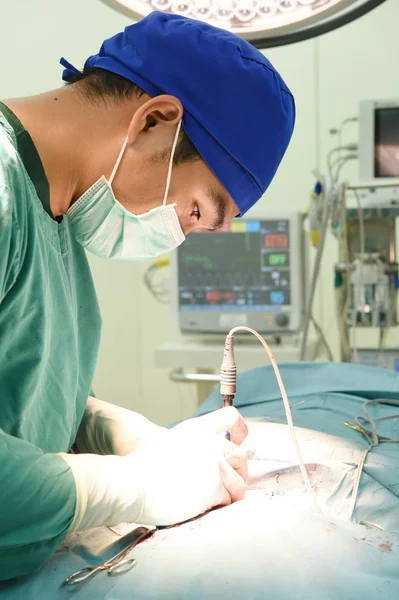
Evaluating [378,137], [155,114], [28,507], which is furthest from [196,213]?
[378,137]

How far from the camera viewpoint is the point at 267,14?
1.04 meters

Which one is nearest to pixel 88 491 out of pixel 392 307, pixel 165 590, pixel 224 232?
pixel 165 590

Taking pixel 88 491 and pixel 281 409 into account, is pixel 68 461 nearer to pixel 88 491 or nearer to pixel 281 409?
pixel 88 491

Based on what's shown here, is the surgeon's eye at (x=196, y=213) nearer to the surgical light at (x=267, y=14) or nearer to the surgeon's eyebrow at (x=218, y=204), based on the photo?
the surgeon's eyebrow at (x=218, y=204)

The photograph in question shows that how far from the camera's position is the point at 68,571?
2.92 ft

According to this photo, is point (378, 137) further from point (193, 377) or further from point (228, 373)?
point (228, 373)

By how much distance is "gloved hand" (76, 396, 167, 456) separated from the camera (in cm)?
132

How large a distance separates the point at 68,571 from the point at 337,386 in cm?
105

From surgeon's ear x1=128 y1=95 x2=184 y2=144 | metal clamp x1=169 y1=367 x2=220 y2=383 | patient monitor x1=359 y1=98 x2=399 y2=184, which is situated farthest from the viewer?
metal clamp x1=169 y1=367 x2=220 y2=383

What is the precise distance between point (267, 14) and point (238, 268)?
196cm

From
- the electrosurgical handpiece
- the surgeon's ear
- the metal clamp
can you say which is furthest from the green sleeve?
the metal clamp

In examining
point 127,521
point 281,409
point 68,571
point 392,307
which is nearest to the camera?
point 68,571

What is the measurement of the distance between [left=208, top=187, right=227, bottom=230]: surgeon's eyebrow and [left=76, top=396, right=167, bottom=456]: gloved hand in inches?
17.0

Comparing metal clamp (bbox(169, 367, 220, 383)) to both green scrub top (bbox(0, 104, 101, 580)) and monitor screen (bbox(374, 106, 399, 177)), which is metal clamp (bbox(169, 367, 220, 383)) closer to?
monitor screen (bbox(374, 106, 399, 177))
